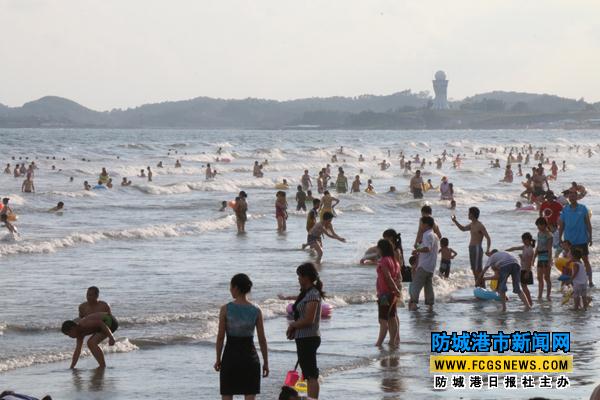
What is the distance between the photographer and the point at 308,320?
9.53 meters

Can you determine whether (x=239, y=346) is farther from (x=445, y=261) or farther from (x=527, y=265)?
(x=445, y=261)

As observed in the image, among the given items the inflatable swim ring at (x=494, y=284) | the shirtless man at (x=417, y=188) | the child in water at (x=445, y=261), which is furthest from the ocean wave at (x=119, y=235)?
the inflatable swim ring at (x=494, y=284)

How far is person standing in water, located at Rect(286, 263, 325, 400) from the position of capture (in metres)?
9.41

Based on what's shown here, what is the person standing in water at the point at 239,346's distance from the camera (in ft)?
28.8

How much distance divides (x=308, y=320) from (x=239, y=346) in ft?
3.02

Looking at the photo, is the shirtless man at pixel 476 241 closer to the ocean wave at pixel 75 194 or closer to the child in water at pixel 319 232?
the child in water at pixel 319 232

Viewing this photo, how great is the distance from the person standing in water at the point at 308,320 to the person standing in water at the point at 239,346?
710 mm

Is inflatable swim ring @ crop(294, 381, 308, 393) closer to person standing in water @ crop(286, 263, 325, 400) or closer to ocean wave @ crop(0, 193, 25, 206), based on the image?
person standing in water @ crop(286, 263, 325, 400)

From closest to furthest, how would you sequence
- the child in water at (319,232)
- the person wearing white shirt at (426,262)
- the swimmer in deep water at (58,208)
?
the person wearing white shirt at (426,262) → the child in water at (319,232) → the swimmer in deep water at (58,208)

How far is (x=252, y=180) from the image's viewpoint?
62.8 m

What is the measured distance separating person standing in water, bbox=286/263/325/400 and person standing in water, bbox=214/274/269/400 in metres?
0.71

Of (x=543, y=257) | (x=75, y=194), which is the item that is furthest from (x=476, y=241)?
(x=75, y=194)

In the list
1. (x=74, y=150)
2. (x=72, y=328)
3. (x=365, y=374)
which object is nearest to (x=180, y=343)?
(x=72, y=328)

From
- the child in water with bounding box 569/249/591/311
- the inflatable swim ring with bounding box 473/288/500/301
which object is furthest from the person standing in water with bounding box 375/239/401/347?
the inflatable swim ring with bounding box 473/288/500/301
